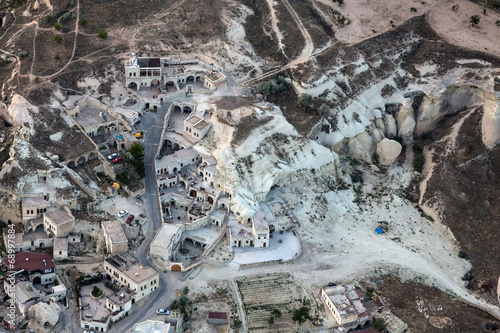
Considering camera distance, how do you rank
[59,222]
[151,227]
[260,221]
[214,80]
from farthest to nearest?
[214,80], [260,221], [151,227], [59,222]

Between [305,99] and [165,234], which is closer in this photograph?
[165,234]

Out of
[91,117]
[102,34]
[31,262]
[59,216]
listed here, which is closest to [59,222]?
[59,216]

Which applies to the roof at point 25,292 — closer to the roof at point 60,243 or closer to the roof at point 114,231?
the roof at point 60,243

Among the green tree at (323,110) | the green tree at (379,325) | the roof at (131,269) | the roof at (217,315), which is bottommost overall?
the green tree at (379,325)

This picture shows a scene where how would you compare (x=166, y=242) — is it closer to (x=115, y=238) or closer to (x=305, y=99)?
(x=115, y=238)

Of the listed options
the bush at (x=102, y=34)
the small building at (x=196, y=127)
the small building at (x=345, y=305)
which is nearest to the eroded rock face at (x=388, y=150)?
the small building at (x=196, y=127)

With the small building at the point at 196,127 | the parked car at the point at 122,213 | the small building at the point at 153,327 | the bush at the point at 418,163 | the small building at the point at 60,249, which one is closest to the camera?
the small building at the point at 153,327

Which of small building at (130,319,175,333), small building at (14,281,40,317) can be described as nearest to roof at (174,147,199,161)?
small building at (130,319,175,333)

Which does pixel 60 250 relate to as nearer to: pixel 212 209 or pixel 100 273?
pixel 100 273
